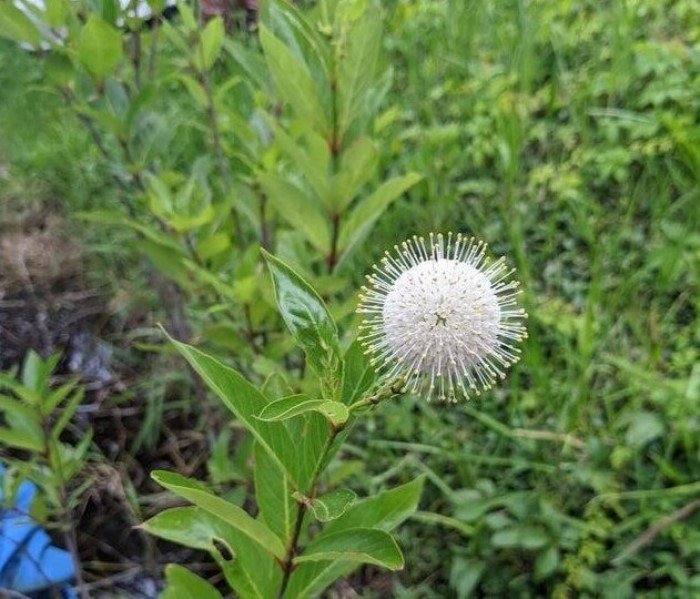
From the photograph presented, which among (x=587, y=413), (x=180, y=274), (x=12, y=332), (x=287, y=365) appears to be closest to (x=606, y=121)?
(x=587, y=413)

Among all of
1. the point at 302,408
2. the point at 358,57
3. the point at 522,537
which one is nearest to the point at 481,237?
the point at 522,537

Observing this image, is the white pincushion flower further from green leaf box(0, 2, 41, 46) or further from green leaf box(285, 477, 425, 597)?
green leaf box(0, 2, 41, 46)

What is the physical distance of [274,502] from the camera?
91 cm

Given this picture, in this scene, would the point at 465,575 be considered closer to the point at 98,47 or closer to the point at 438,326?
the point at 438,326

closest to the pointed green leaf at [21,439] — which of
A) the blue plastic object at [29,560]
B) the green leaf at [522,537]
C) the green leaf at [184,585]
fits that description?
the blue plastic object at [29,560]

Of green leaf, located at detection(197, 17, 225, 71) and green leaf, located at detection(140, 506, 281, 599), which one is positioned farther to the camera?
green leaf, located at detection(197, 17, 225, 71)

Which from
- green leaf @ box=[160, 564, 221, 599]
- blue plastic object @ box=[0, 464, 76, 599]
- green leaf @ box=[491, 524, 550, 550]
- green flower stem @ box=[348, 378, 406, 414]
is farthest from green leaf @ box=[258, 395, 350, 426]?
blue plastic object @ box=[0, 464, 76, 599]

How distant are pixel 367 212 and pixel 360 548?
23.2 inches

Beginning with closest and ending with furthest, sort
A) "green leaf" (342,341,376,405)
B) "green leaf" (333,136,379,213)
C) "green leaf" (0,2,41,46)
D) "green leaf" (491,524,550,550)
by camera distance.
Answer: "green leaf" (342,341,376,405) < "green leaf" (333,136,379,213) < "green leaf" (0,2,41,46) < "green leaf" (491,524,550,550)

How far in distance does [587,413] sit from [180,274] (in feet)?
3.31

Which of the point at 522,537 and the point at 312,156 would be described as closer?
the point at 312,156

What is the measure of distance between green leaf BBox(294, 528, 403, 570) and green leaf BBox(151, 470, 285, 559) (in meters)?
0.03

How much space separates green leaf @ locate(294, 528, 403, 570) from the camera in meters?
0.77

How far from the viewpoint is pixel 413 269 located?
894mm
